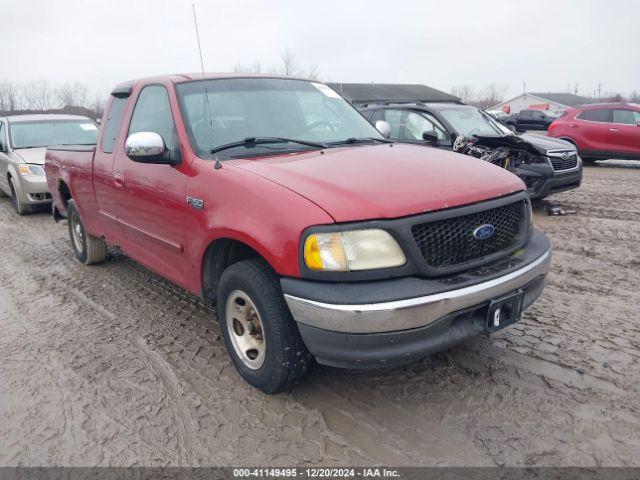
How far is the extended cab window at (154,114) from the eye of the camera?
12.0ft

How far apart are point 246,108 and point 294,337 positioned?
1807mm

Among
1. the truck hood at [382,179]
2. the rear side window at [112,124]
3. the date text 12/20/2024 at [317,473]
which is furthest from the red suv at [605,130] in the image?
the date text 12/20/2024 at [317,473]

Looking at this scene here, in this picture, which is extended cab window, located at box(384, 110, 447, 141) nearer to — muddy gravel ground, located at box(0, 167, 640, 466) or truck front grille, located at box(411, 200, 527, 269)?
muddy gravel ground, located at box(0, 167, 640, 466)

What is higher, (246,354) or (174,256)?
(174,256)

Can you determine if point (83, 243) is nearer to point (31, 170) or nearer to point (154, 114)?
point (154, 114)

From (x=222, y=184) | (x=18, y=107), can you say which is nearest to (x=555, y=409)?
(x=222, y=184)

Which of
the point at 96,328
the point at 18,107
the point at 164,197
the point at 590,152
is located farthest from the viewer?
the point at 18,107

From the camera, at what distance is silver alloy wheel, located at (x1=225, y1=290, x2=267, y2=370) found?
3.01m

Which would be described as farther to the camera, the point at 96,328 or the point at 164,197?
the point at 96,328

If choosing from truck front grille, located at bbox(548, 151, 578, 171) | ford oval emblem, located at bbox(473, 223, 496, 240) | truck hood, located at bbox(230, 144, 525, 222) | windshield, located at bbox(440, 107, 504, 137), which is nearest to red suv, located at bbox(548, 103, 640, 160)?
windshield, located at bbox(440, 107, 504, 137)

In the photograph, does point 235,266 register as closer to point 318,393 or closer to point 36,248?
point 318,393

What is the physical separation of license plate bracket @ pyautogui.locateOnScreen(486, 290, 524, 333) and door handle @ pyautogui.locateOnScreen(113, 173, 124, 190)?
9.96ft

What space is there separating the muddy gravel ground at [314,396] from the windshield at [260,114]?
1541mm

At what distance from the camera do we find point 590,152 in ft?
42.3
